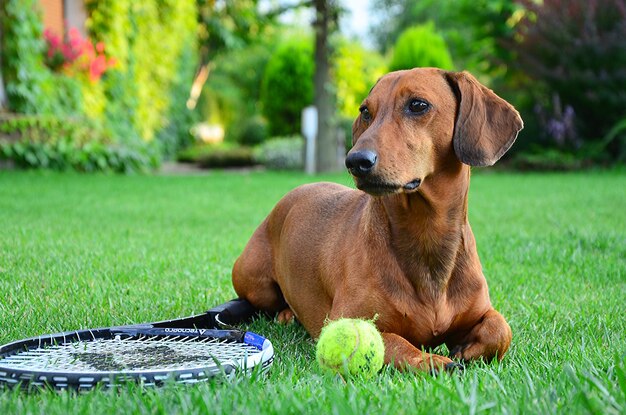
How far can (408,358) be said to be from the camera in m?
2.49

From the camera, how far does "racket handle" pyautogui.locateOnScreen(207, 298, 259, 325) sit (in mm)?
3209

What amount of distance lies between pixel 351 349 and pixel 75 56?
1138 cm

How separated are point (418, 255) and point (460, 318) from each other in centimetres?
29

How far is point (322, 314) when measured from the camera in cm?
310

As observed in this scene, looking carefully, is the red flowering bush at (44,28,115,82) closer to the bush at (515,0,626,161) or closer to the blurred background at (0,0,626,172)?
the blurred background at (0,0,626,172)

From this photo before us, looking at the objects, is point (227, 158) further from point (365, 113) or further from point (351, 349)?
point (351, 349)

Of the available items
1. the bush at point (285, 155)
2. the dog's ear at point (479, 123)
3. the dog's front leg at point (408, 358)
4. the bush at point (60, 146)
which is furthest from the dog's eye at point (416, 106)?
the bush at point (285, 155)

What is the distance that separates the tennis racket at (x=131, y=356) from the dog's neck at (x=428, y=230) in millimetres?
613

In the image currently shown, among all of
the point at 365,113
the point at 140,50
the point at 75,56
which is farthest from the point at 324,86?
the point at 365,113

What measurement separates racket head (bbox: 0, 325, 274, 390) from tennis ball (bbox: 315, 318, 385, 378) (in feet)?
0.62

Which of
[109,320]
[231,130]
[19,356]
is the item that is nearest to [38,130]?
[109,320]

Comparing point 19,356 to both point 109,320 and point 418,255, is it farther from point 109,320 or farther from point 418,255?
point 418,255

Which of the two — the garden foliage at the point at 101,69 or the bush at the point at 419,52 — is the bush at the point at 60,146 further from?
the bush at the point at 419,52

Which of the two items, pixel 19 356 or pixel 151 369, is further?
pixel 19 356
